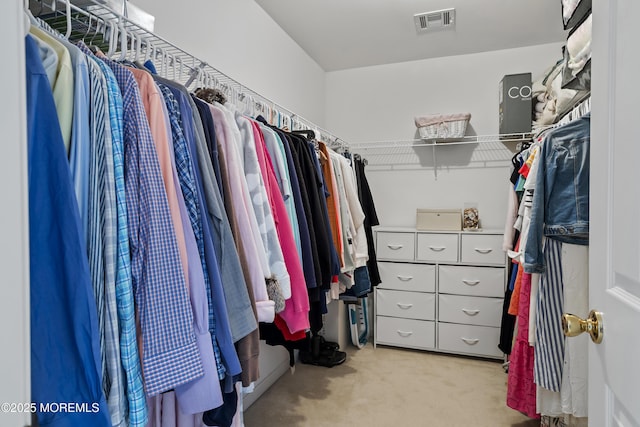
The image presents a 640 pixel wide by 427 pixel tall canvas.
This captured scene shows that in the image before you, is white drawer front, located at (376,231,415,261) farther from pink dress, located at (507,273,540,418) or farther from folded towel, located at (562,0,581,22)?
folded towel, located at (562,0,581,22)

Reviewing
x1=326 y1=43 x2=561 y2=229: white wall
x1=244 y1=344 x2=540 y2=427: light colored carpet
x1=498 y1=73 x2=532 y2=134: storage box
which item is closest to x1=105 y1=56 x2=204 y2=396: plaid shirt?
x1=244 y1=344 x2=540 y2=427: light colored carpet

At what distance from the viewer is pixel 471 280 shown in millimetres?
2863

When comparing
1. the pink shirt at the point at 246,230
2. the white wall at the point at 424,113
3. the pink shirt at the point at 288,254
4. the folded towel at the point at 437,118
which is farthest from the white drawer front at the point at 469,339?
the pink shirt at the point at 246,230

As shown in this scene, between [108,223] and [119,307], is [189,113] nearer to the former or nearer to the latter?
[108,223]

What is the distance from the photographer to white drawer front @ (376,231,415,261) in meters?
3.03

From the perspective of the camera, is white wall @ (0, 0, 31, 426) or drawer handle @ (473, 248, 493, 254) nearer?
→ white wall @ (0, 0, 31, 426)

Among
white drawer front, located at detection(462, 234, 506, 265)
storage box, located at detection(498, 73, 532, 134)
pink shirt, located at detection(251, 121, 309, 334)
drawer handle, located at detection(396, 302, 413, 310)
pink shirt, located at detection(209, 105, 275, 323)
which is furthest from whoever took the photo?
drawer handle, located at detection(396, 302, 413, 310)

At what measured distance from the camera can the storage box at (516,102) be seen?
2674 millimetres

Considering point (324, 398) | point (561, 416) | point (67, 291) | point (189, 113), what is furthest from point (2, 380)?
point (324, 398)

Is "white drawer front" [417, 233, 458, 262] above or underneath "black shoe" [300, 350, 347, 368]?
above

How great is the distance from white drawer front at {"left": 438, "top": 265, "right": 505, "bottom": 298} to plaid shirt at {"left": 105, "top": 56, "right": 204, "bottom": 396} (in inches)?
98.8

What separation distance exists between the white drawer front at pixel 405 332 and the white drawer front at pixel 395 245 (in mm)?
528

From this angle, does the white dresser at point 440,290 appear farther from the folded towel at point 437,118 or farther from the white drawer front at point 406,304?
the folded towel at point 437,118

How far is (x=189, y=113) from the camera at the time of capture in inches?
37.4
